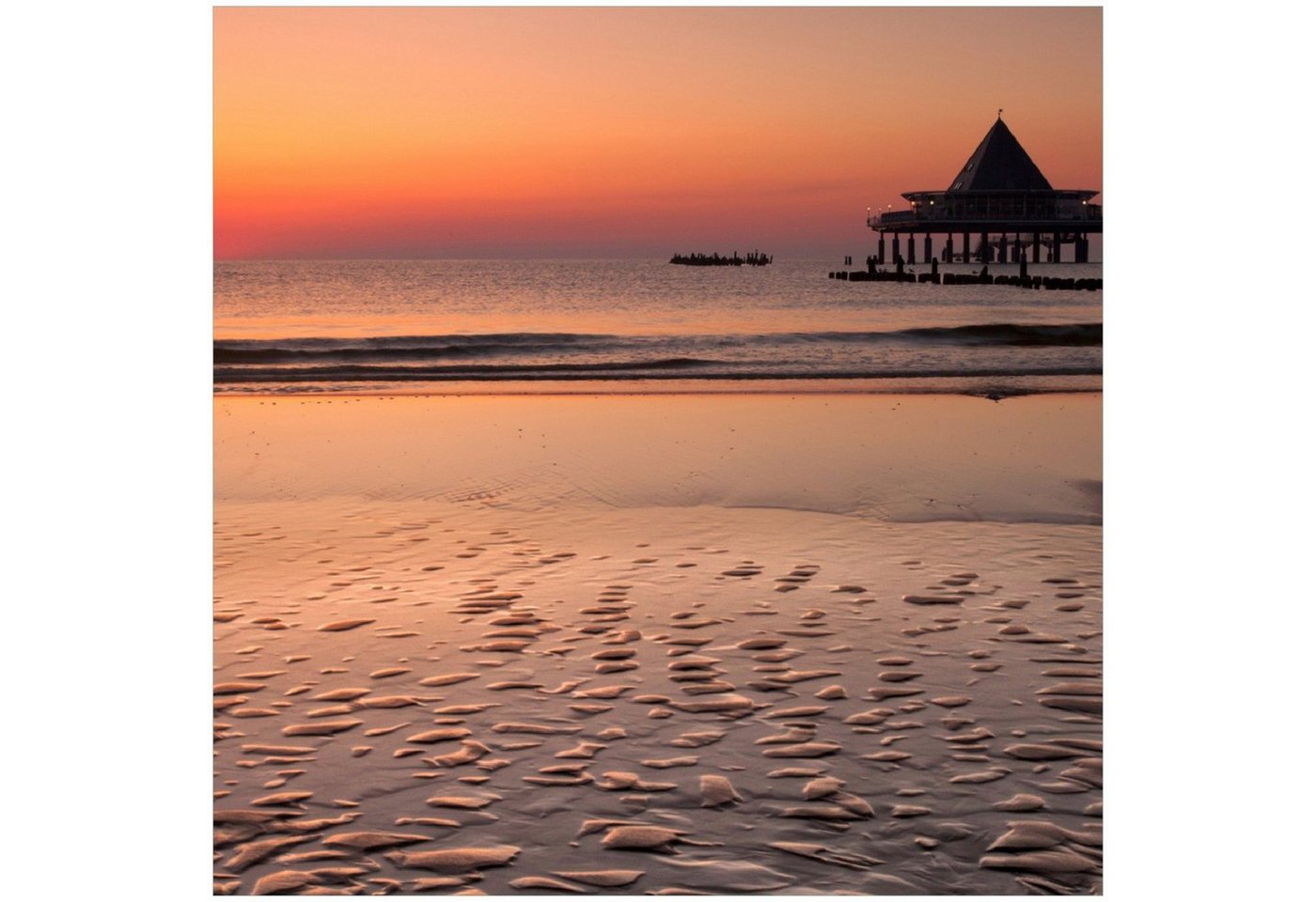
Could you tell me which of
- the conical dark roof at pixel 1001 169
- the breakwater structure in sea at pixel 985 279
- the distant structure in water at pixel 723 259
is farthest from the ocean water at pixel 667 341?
the distant structure in water at pixel 723 259

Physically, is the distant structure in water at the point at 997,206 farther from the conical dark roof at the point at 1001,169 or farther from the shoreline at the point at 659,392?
the shoreline at the point at 659,392

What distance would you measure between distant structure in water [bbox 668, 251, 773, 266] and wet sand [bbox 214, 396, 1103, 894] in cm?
7065

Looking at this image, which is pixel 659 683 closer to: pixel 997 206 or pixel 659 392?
pixel 659 392

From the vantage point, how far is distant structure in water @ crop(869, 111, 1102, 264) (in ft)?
196

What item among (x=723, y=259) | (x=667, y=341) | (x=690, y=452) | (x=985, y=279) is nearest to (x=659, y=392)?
(x=690, y=452)

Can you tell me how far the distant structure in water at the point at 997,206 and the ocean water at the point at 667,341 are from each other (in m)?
15.2

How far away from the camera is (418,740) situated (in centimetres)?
380

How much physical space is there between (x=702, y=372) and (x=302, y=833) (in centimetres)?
1524

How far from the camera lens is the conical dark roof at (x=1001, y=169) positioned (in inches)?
2366
